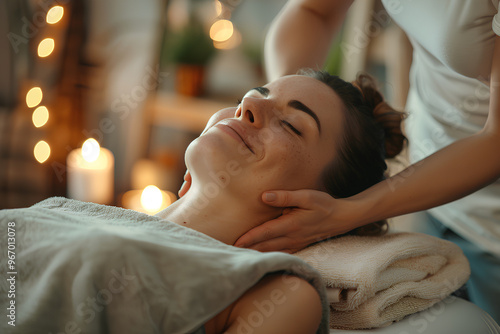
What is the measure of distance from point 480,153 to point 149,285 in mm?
714

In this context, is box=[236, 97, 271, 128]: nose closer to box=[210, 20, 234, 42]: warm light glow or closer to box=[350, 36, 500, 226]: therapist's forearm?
box=[350, 36, 500, 226]: therapist's forearm

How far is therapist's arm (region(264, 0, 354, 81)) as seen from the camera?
1.34 metres

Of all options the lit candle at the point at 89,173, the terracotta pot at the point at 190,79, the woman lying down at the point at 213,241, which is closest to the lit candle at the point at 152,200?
the lit candle at the point at 89,173

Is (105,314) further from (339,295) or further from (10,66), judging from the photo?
(10,66)

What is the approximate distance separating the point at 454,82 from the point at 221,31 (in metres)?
1.58

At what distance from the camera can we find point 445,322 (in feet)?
3.03

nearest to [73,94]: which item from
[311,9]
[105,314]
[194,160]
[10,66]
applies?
[10,66]

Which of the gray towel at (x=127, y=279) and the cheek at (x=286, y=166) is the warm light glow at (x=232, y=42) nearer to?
the cheek at (x=286, y=166)

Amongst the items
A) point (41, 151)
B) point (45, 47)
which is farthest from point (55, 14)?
point (41, 151)

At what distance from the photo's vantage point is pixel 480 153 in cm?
98

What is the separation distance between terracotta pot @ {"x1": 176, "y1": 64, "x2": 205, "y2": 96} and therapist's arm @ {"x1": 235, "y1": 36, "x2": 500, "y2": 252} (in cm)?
165

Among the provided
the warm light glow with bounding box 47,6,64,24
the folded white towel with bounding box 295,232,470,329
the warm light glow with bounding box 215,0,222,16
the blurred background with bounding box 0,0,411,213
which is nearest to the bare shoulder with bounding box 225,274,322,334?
the folded white towel with bounding box 295,232,470,329

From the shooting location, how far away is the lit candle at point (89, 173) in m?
2.17

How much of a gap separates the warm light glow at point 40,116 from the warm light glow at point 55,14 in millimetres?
411
